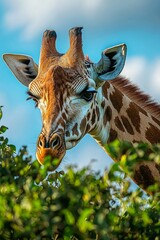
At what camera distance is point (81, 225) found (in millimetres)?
4004

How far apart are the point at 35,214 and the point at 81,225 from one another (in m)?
0.51

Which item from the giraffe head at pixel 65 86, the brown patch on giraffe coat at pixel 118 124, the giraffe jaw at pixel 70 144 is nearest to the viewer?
the giraffe head at pixel 65 86

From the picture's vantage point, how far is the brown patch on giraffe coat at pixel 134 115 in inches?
420

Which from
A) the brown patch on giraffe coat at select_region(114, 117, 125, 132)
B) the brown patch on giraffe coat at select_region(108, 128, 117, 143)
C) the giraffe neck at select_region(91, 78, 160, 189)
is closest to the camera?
the giraffe neck at select_region(91, 78, 160, 189)

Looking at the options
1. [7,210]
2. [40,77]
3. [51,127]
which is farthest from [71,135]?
[7,210]

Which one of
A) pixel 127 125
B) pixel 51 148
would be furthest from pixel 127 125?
pixel 51 148

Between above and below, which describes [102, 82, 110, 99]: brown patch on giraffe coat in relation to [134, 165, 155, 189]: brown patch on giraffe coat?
above

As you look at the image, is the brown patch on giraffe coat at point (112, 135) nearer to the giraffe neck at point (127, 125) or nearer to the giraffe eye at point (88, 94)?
the giraffe neck at point (127, 125)

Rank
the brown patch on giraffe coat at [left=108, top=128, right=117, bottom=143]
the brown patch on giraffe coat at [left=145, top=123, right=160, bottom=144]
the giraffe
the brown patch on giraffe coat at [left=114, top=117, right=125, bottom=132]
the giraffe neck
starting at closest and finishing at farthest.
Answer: the giraffe
the giraffe neck
the brown patch on giraffe coat at [left=108, top=128, right=117, bottom=143]
the brown patch on giraffe coat at [left=114, top=117, right=125, bottom=132]
the brown patch on giraffe coat at [left=145, top=123, right=160, bottom=144]

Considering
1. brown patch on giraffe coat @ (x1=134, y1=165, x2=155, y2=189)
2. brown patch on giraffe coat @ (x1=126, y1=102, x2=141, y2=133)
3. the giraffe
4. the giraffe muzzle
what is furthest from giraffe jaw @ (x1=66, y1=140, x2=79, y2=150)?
brown patch on giraffe coat @ (x1=126, y1=102, x2=141, y2=133)

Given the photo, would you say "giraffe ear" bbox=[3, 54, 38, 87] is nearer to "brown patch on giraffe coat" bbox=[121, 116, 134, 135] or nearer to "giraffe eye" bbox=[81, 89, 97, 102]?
"giraffe eye" bbox=[81, 89, 97, 102]

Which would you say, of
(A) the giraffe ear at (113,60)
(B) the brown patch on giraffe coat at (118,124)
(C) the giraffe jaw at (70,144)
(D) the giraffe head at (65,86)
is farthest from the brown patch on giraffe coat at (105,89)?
(C) the giraffe jaw at (70,144)

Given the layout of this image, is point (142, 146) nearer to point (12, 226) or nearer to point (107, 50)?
point (12, 226)

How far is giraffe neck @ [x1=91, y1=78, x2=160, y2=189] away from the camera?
1007 cm
